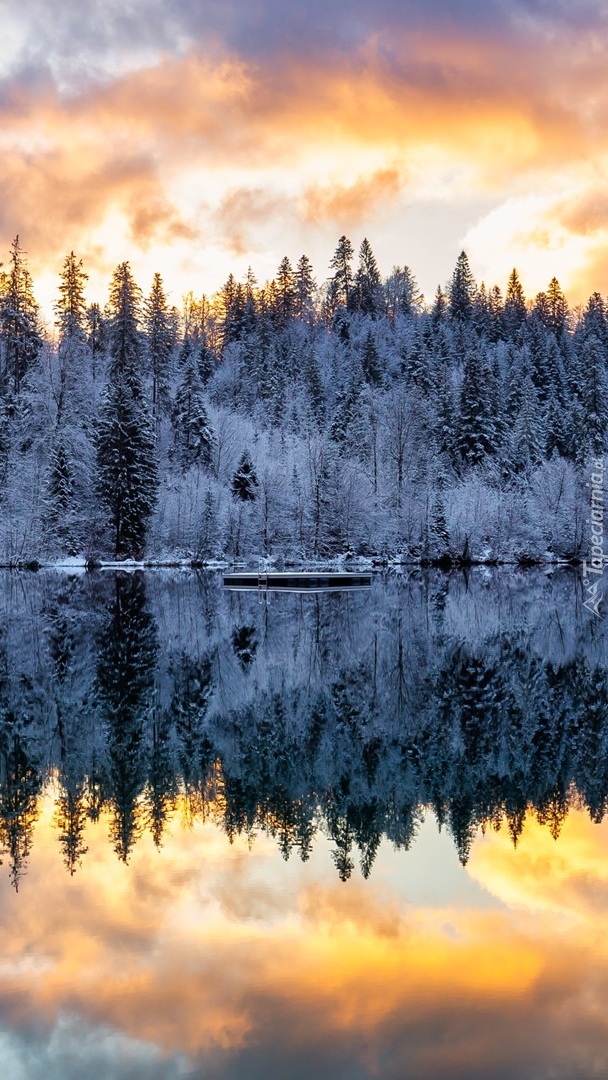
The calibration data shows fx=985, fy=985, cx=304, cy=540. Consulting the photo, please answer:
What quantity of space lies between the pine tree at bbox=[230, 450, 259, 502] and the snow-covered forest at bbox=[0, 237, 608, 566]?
0.54 feet

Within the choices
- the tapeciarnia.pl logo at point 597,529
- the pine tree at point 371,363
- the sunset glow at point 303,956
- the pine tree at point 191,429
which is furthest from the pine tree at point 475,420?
the sunset glow at point 303,956

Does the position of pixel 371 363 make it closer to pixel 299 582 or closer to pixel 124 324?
pixel 124 324

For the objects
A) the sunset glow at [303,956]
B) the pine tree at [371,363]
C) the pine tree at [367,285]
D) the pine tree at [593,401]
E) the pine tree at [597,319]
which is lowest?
the sunset glow at [303,956]

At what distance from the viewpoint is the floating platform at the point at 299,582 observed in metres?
45.2

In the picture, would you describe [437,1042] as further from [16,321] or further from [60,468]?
[16,321]

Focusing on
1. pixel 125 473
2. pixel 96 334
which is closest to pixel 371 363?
pixel 96 334

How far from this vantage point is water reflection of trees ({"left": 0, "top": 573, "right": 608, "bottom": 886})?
10555 mm

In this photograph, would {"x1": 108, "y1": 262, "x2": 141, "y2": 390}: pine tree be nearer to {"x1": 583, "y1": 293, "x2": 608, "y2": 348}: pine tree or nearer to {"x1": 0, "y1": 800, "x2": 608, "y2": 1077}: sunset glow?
{"x1": 583, "y1": 293, "x2": 608, "y2": 348}: pine tree

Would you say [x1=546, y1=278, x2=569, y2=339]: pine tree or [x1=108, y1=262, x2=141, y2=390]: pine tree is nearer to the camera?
[x1=108, y1=262, x2=141, y2=390]: pine tree

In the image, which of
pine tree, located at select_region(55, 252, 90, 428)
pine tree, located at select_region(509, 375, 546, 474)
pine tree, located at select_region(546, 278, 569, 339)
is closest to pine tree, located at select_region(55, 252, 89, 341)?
pine tree, located at select_region(55, 252, 90, 428)

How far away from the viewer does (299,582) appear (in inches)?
1850

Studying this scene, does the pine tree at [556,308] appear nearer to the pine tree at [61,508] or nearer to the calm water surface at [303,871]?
the pine tree at [61,508]

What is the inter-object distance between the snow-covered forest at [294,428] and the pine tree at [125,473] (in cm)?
13

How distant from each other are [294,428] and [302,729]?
82.3m
